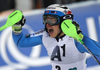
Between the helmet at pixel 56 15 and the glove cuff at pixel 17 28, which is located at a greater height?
the helmet at pixel 56 15

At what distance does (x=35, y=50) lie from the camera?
5.41 metres

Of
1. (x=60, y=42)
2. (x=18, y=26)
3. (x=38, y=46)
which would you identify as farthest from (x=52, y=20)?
(x=38, y=46)

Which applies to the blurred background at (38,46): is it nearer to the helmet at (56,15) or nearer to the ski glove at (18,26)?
the ski glove at (18,26)

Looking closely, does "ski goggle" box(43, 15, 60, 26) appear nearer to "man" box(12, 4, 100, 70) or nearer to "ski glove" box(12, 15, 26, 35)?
"man" box(12, 4, 100, 70)

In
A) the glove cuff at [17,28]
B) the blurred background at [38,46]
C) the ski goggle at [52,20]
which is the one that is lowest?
the blurred background at [38,46]

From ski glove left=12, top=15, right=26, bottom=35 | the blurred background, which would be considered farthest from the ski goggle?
the blurred background

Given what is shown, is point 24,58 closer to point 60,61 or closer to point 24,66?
point 24,66

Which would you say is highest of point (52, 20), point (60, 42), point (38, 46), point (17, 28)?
point (52, 20)

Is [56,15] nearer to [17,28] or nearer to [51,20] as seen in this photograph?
[51,20]

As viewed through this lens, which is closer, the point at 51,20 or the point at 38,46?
the point at 51,20

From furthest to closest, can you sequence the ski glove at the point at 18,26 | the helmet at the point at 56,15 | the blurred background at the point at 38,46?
the blurred background at the point at 38,46 → the ski glove at the point at 18,26 → the helmet at the point at 56,15

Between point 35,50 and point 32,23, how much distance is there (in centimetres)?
50

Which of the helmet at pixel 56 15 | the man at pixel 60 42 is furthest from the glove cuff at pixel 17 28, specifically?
the helmet at pixel 56 15

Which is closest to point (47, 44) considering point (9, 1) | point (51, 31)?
point (51, 31)
